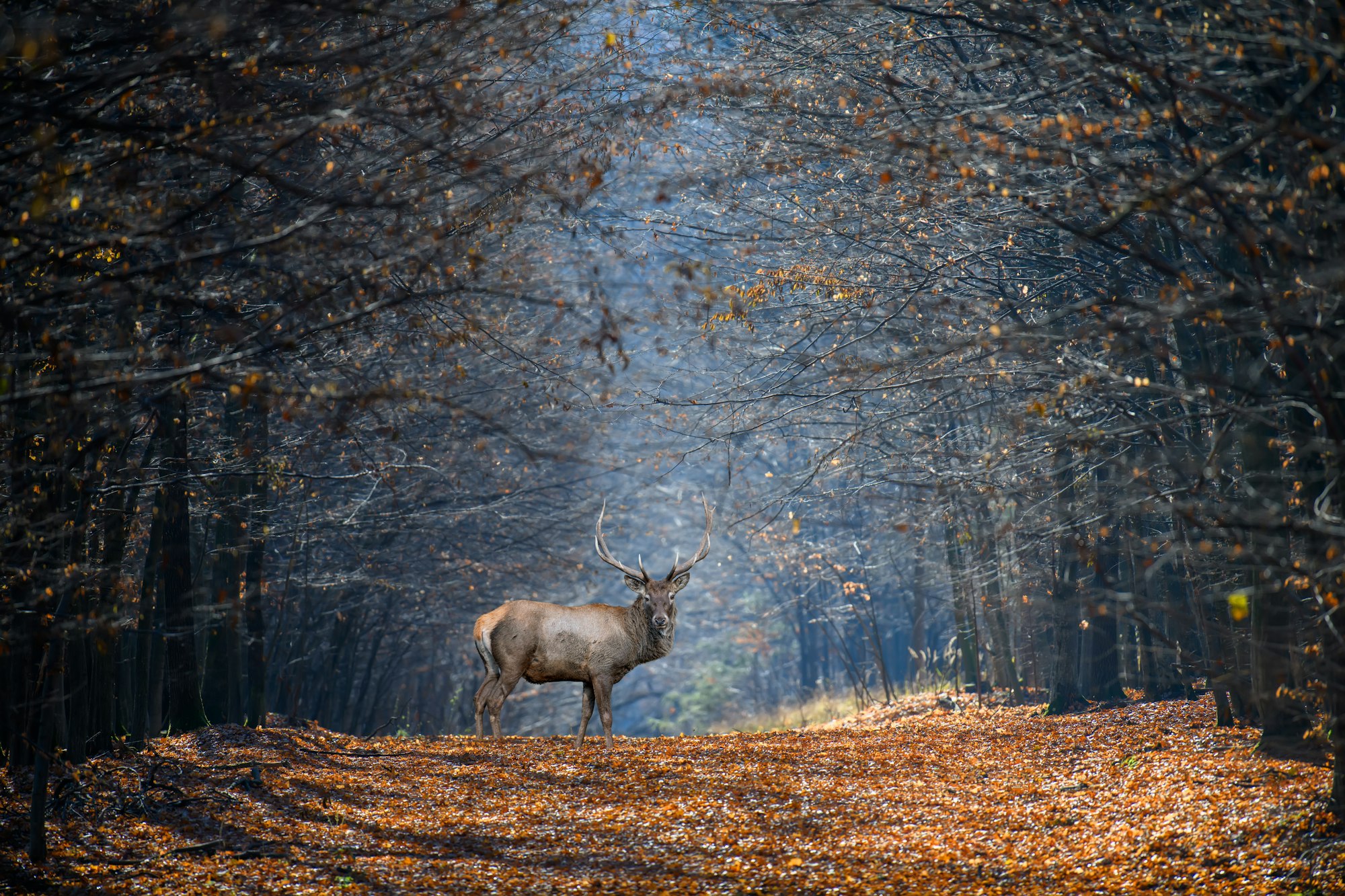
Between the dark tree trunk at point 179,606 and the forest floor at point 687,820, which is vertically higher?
the dark tree trunk at point 179,606

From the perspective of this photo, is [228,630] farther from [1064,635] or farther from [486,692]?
[1064,635]

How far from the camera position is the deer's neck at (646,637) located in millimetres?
13289

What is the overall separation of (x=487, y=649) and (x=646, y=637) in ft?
6.40

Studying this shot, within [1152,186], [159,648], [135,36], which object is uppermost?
[135,36]

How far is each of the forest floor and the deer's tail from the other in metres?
0.97

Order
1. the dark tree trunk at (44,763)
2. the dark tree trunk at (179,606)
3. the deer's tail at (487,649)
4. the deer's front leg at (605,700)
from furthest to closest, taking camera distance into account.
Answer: the deer's tail at (487,649)
the deer's front leg at (605,700)
the dark tree trunk at (179,606)
the dark tree trunk at (44,763)

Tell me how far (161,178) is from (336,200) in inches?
95.8

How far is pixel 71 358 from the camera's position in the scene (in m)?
5.45

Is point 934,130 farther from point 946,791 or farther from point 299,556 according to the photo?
point 299,556

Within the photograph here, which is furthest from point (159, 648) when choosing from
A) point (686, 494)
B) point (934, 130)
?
point (686, 494)

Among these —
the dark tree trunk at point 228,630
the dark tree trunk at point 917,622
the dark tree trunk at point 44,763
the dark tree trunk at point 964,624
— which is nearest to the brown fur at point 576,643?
the dark tree trunk at point 228,630

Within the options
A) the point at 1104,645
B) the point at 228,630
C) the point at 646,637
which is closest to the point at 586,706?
the point at 646,637

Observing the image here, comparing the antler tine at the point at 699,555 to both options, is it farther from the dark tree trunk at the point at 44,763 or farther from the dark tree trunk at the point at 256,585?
the dark tree trunk at the point at 44,763

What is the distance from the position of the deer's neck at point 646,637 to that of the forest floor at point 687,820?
46.2 inches
